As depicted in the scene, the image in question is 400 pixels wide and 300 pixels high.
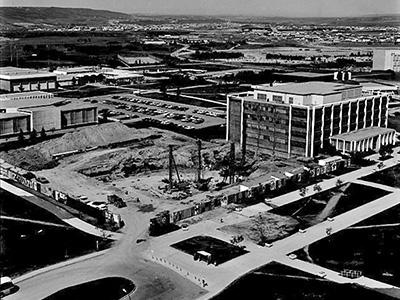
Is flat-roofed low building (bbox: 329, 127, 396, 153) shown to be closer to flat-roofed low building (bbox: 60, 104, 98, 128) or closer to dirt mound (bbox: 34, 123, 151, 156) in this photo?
dirt mound (bbox: 34, 123, 151, 156)

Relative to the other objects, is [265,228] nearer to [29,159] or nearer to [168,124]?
[29,159]

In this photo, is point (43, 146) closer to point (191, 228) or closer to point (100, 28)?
point (191, 228)

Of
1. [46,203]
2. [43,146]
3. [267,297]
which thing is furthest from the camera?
[43,146]

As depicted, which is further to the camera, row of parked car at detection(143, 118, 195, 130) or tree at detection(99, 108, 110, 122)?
tree at detection(99, 108, 110, 122)

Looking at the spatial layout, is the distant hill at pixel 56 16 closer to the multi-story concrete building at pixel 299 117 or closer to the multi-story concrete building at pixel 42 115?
the multi-story concrete building at pixel 42 115

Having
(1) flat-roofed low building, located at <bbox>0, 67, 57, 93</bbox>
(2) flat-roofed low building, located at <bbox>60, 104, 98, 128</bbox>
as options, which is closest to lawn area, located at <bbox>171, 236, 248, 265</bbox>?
(2) flat-roofed low building, located at <bbox>60, 104, 98, 128</bbox>

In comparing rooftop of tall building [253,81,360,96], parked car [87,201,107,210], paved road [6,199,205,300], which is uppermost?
rooftop of tall building [253,81,360,96]

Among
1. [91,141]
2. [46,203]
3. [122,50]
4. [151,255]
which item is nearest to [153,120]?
[91,141]
